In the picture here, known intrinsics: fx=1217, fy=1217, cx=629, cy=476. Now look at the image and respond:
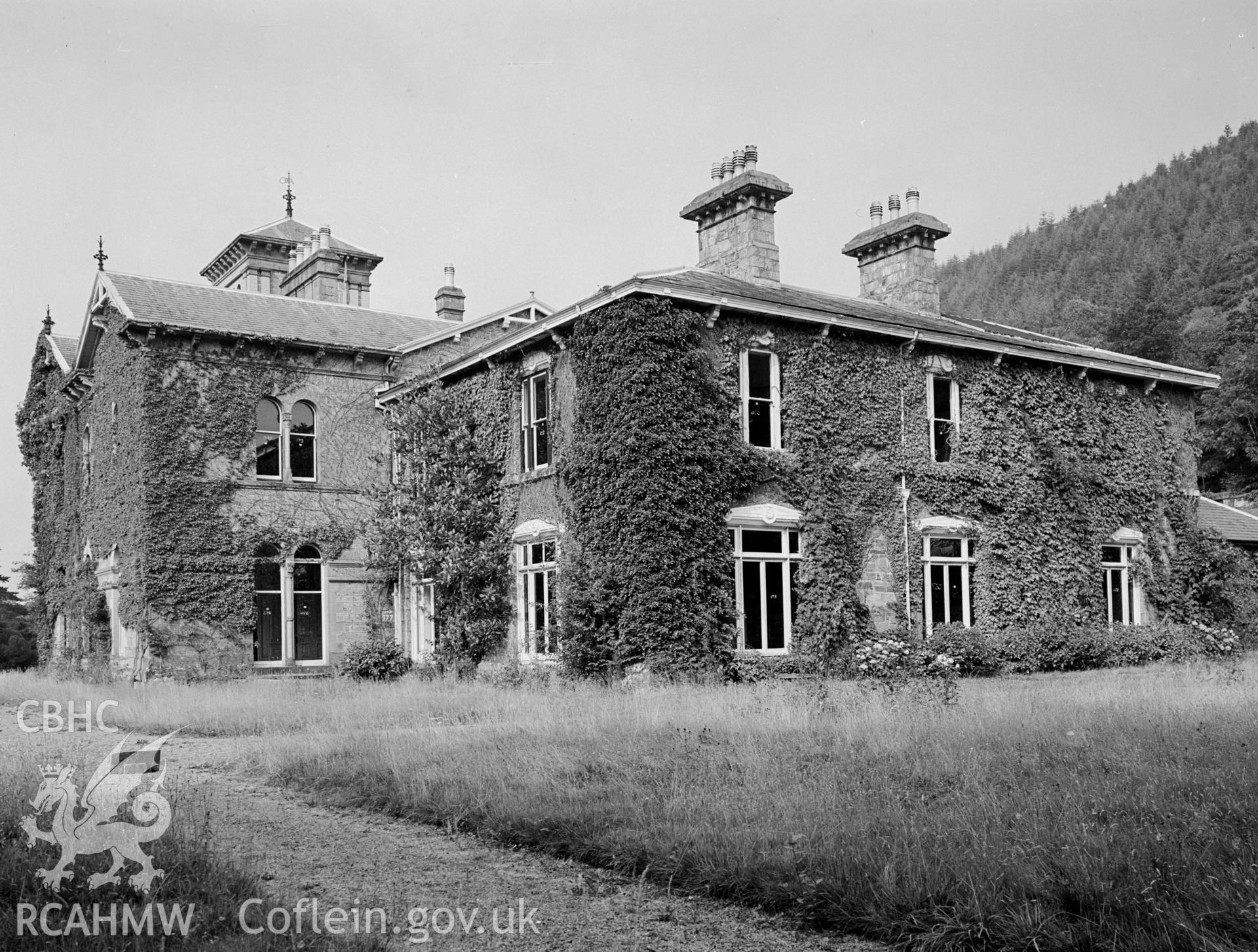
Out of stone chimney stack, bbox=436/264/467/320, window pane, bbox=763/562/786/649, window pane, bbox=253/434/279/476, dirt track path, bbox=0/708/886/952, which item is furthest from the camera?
stone chimney stack, bbox=436/264/467/320

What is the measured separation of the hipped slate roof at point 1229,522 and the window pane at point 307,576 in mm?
19088

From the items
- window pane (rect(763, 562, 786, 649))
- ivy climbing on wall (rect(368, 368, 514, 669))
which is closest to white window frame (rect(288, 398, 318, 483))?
ivy climbing on wall (rect(368, 368, 514, 669))

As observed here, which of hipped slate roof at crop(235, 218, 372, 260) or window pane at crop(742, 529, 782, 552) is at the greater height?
hipped slate roof at crop(235, 218, 372, 260)

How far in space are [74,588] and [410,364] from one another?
9368 millimetres

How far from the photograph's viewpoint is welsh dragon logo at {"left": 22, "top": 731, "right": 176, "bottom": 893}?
6.19 meters

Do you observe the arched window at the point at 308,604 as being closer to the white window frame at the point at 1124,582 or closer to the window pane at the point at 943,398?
the window pane at the point at 943,398

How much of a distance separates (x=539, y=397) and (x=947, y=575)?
7.87m

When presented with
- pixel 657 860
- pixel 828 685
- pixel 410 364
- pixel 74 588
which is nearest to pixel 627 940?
pixel 657 860

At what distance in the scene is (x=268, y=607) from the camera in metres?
25.5

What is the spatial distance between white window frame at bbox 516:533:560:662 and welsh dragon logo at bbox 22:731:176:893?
1134cm

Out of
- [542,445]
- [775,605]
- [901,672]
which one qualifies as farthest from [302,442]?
[901,672]

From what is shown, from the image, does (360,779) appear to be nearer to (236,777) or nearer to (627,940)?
(236,777)

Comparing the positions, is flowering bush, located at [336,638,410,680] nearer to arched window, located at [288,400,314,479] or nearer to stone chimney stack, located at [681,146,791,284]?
arched window, located at [288,400,314,479]

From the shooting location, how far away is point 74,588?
92.0 ft
